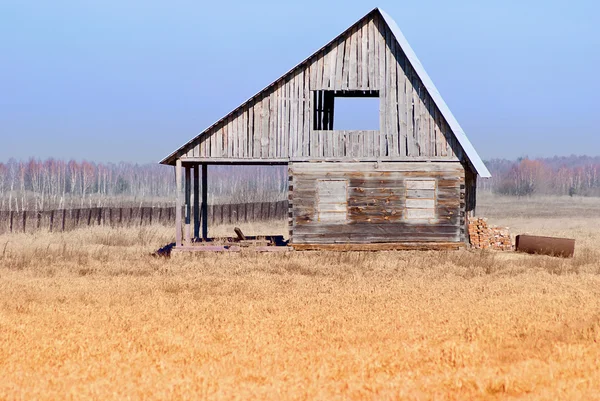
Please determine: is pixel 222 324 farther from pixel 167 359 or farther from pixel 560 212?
pixel 560 212

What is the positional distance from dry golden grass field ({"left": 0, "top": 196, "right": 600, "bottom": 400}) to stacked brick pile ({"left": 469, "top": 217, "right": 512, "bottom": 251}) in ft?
12.4

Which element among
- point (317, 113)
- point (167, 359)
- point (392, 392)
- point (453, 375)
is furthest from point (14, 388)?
point (317, 113)

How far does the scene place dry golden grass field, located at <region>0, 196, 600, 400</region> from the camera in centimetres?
836

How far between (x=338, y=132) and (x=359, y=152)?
2.94 ft

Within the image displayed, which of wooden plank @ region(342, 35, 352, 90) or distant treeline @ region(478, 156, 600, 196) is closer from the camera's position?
wooden plank @ region(342, 35, 352, 90)

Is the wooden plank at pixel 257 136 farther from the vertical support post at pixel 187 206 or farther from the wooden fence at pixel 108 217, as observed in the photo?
the wooden fence at pixel 108 217

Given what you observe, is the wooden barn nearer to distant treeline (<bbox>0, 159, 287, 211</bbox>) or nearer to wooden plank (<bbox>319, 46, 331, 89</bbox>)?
wooden plank (<bbox>319, 46, 331, 89</bbox>)

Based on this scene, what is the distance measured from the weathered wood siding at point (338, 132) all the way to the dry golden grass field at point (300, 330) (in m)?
4.01

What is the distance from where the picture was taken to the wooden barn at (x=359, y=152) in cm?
2370

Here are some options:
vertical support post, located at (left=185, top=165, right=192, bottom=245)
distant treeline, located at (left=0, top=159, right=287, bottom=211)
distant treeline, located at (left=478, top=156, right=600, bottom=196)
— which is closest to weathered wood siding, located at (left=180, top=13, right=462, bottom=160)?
vertical support post, located at (left=185, top=165, right=192, bottom=245)

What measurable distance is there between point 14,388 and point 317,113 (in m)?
19.5

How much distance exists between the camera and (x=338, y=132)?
23844mm

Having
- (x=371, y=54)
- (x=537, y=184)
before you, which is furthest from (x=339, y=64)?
(x=537, y=184)

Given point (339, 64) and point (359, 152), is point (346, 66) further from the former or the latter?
point (359, 152)
